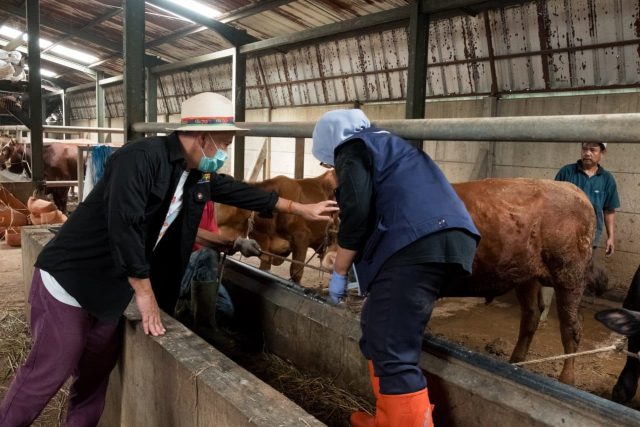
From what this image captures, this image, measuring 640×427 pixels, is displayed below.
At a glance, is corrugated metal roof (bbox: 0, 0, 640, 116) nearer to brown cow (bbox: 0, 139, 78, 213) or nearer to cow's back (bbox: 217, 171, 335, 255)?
cow's back (bbox: 217, 171, 335, 255)

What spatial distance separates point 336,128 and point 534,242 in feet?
8.81

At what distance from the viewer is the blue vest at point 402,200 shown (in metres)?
1.80

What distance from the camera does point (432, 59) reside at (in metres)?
8.08

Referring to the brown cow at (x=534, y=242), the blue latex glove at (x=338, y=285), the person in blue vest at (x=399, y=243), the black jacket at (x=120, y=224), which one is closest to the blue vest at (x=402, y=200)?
the person in blue vest at (x=399, y=243)

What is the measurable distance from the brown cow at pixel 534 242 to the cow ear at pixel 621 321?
1870mm

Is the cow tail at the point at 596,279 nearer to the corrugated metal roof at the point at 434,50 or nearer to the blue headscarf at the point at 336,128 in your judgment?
the corrugated metal roof at the point at 434,50

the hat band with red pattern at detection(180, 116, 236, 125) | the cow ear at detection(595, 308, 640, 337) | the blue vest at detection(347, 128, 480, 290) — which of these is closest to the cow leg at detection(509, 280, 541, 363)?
the cow ear at detection(595, 308, 640, 337)

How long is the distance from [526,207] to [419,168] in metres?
2.49

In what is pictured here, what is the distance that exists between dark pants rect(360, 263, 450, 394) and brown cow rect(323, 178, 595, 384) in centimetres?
217

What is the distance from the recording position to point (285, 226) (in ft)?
20.5

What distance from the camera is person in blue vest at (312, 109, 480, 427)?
1.81m

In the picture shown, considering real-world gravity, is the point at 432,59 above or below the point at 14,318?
above

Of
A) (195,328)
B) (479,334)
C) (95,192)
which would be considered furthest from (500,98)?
(95,192)

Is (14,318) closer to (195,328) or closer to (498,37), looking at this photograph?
(195,328)
